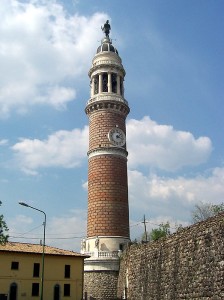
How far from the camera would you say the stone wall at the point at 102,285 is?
3253 centimetres

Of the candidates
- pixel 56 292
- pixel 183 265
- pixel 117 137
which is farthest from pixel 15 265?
pixel 183 265

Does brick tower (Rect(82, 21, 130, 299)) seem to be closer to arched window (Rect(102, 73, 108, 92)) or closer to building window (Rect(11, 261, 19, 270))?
arched window (Rect(102, 73, 108, 92))

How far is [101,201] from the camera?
34.2m

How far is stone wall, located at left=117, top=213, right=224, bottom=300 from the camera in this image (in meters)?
17.2

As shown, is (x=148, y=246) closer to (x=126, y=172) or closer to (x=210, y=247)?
(x=210, y=247)

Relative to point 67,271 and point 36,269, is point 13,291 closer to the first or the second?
point 36,269

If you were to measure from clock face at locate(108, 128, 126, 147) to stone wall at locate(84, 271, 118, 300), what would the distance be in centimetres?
1145

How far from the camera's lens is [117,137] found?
36.6 meters

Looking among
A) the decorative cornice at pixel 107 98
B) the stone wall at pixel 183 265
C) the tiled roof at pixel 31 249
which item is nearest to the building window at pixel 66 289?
the tiled roof at pixel 31 249

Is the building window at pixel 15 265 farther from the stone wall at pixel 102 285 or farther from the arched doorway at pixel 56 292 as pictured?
the stone wall at pixel 102 285

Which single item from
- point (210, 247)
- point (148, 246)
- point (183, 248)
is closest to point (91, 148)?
point (148, 246)

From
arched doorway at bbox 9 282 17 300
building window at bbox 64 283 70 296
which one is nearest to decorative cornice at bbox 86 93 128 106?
building window at bbox 64 283 70 296

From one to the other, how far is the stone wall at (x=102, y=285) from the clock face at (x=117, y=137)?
37.6 ft

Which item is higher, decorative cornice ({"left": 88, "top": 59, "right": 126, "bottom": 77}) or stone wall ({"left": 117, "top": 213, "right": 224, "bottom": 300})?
decorative cornice ({"left": 88, "top": 59, "right": 126, "bottom": 77})
